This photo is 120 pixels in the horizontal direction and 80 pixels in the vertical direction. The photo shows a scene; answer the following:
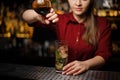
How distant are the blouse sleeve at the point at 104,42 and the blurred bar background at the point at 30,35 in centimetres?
152

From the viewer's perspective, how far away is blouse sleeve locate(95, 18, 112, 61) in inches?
90.6

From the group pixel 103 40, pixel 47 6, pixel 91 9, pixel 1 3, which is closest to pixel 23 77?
pixel 47 6

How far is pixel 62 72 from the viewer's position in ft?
5.74

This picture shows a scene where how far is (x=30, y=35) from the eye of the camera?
4.46m

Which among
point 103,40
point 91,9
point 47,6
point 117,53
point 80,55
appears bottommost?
point 117,53

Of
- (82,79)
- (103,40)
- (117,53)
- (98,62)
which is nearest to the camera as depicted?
(82,79)

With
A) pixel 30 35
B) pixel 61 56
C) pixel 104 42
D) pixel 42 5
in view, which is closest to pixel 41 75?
pixel 61 56

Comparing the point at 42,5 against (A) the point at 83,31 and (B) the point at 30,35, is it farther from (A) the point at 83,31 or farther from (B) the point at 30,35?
(B) the point at 30,35

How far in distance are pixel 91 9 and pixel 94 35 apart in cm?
29

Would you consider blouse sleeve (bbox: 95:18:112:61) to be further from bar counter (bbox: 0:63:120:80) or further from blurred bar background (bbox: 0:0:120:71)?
blurred bar background (bbox: 0:0:120:71)

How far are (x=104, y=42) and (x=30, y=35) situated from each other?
7.30 feet

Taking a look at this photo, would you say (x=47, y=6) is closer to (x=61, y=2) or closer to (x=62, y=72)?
(x=62, y=72)

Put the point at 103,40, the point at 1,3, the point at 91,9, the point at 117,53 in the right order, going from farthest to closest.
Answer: the point at 1,3 → the point at 117,53 → the point at 91,9 → the point at 103,40

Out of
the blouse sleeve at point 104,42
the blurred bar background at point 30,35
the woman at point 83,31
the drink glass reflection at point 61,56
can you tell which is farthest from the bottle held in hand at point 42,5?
the blurred bar background at point 30,35
